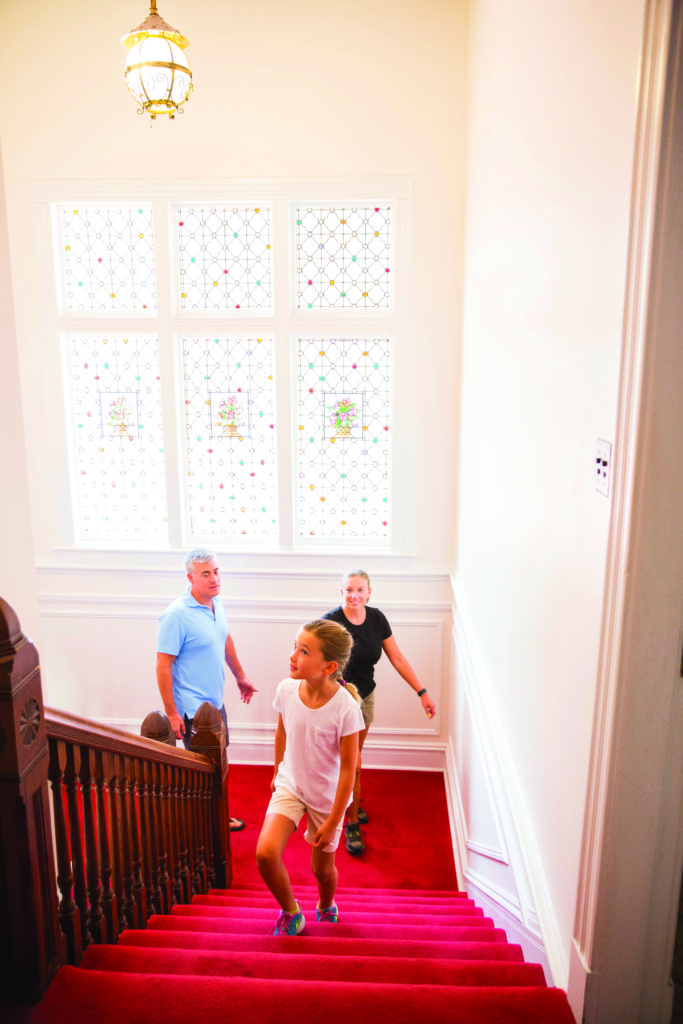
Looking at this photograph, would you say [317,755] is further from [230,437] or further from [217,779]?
[230,437]

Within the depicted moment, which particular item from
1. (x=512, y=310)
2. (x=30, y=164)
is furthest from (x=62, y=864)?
(x=30, y=164)

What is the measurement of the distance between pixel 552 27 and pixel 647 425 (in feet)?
4.65

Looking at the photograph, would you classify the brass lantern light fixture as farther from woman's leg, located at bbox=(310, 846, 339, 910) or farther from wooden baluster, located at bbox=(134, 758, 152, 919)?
woman's leg, located at bbox=(310, 846, 339, 910)

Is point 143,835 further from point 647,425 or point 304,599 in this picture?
point 304,599

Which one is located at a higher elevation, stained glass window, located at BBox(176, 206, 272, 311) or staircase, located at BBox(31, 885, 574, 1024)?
stained glass window, located at BBox(176, 206, 272, 311)

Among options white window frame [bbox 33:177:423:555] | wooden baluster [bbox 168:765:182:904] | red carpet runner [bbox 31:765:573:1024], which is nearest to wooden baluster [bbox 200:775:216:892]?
red carpet runner [bbox 31:765:573:1024]

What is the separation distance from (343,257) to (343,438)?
1.19m

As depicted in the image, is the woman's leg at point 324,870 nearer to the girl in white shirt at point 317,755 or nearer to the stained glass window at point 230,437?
the girl in white shirt at point 317,755

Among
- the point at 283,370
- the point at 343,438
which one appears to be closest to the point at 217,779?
the point at 343,438

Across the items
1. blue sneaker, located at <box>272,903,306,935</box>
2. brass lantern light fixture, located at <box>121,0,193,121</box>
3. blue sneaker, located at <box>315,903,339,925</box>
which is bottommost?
blue sneaker, located at <box>315,903,339,925</box>

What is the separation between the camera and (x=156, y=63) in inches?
131

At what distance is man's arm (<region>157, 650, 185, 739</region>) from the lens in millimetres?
4004

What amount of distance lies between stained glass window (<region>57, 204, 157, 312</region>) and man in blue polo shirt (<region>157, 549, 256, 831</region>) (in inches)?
83.9

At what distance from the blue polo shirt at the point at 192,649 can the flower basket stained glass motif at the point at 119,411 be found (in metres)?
1.74
